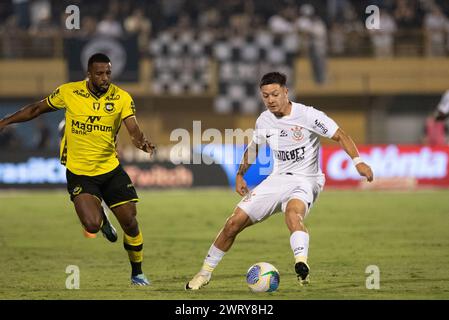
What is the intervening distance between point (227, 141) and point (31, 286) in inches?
726

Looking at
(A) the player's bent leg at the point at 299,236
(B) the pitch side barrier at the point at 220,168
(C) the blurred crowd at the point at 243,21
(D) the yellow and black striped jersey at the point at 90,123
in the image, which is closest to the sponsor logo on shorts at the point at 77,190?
(D) the yellow and black striped jersey at the point at 90,123

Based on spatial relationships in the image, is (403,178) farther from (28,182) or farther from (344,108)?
(28,182)

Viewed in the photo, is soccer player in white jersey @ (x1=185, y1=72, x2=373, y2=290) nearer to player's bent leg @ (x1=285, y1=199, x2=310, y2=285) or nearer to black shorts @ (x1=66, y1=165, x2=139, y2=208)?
player's bent leg @ (x1=285, y1=199, x2=310, y2=285)

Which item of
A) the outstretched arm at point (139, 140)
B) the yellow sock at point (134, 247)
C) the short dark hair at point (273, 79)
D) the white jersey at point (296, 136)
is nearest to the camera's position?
the short dark hair at point (273, 79)

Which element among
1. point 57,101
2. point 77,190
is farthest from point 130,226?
point 57,101

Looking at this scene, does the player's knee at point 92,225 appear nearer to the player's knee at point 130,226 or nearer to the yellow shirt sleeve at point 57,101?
the player's knee at point 130,226

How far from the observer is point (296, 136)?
1045 cm

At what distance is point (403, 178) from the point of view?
26484 mm

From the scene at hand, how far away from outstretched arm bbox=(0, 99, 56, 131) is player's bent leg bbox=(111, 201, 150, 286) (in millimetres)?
1274

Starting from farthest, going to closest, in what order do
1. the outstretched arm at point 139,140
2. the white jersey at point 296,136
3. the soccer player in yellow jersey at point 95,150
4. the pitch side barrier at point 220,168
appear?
the pitch side barrier at point 220,168, the soccer player in yellow jersey at point 95,150, the white jersey at point 296,136, the outstretched arm at point 139,140

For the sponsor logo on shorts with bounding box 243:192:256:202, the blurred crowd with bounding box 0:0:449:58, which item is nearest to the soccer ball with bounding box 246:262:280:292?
the sponsor logo on shorts with bounding box 243:192:256:202

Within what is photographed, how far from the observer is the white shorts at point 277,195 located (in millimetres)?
10266

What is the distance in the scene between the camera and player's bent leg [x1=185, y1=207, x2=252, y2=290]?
10.2 meters

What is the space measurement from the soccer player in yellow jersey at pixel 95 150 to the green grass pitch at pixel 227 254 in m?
0.69
